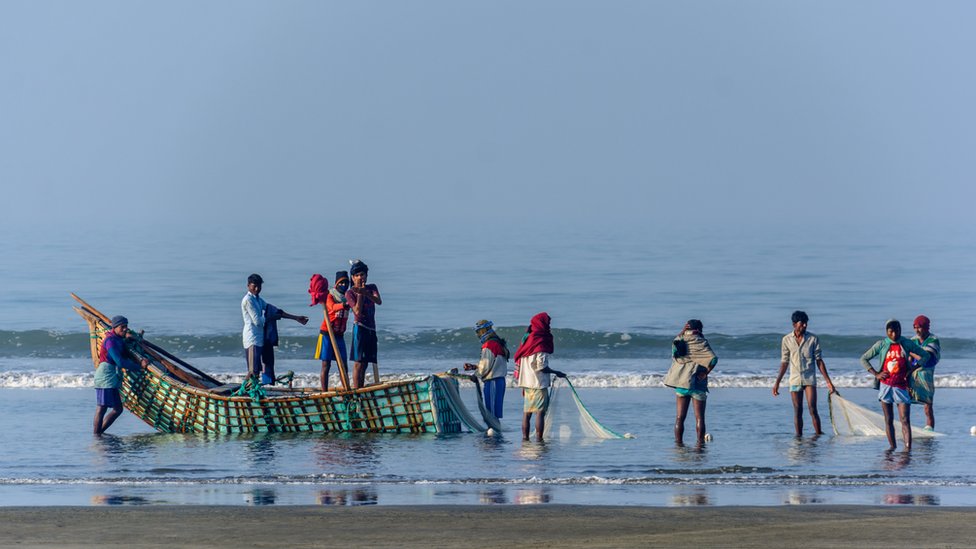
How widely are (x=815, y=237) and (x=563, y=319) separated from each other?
58063 millimetres

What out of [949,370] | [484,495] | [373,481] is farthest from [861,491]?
[949,370]

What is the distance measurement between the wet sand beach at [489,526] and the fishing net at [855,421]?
4723mm

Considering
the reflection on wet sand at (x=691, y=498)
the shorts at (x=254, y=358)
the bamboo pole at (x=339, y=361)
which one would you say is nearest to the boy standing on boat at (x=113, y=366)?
the shorts at (x=254, y=358)

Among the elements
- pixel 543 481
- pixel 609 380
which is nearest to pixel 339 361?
pixel 543 481

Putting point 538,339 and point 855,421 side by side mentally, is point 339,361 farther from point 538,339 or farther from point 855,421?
point 855,421

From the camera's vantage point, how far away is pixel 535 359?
609 inches

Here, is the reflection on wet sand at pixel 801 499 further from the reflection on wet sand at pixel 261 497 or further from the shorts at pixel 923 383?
the reflection on wet sand at pixel 261 497

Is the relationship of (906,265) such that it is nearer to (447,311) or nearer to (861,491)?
(447,311)

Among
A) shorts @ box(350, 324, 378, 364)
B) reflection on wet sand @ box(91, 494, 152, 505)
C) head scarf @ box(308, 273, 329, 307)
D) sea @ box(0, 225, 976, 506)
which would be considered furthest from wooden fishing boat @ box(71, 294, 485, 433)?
reflection on wet sand @ box(91, 494, 152, 505)

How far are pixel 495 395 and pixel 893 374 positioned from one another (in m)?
4.56

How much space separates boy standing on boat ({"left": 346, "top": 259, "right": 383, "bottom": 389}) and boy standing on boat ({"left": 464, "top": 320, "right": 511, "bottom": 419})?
1.21 metres

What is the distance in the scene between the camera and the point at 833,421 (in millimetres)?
16125

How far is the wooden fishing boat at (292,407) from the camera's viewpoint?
52.1 ft

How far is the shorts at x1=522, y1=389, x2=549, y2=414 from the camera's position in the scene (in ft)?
51.0
